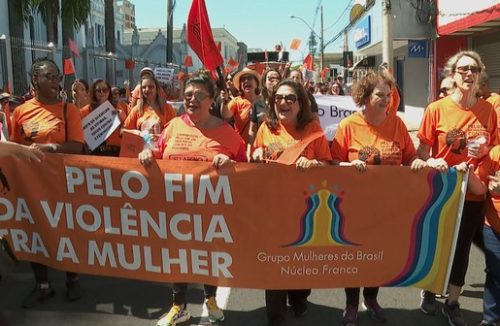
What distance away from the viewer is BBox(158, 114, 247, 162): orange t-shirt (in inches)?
150

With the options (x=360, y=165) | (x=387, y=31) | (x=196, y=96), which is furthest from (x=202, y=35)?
(x=387, y=31)

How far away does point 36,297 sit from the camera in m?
4.45

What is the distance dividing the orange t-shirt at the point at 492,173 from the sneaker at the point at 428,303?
826 mm

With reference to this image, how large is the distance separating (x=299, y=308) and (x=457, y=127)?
1767mm

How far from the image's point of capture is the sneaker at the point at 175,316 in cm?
397

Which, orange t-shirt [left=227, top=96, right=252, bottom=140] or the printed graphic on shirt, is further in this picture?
orange t-shirt [left=227, top=96, right=252, bottom=140]

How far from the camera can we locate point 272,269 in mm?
3811

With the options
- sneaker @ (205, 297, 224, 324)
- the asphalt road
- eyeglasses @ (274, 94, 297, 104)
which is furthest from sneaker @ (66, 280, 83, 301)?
eyeglasses @ (274, 94, 297, 104)

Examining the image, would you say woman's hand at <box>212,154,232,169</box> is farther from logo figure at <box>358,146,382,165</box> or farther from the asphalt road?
the asphalt road

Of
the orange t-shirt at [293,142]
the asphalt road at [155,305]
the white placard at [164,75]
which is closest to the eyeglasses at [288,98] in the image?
the orange t-shirt at [293,142]

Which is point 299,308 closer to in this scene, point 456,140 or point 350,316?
point 350,316

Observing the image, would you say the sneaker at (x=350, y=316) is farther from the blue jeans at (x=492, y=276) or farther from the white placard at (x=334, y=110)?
the white placard at (x=334, y=110)

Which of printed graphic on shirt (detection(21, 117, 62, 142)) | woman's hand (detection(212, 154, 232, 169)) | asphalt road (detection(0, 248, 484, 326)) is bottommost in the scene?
asphalt road (detection(0, 248, 484, 326))

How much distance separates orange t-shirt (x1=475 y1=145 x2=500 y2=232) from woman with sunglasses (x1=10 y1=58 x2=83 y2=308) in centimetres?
302
